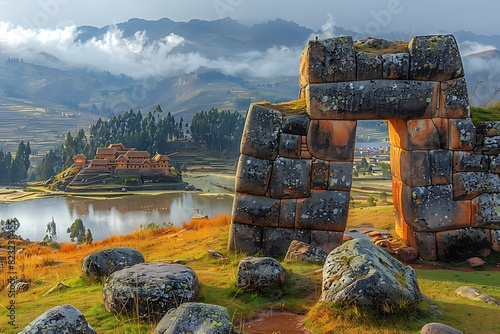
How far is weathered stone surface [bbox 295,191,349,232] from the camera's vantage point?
12.8m

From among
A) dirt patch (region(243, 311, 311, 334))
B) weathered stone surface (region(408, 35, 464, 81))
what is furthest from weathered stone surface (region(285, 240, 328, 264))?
weathered stone surface (region(408, 35, 464, 81))

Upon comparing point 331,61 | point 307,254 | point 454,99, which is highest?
point 331,61

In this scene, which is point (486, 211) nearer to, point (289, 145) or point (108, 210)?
point (289, 145)

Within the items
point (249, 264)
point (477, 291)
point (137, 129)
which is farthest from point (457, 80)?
point (137, 129)

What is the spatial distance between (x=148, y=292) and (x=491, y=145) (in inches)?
416

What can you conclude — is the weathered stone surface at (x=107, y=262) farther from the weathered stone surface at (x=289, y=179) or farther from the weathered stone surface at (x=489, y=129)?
the weathered stone surface at (x=489, y=129)

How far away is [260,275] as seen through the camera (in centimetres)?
834

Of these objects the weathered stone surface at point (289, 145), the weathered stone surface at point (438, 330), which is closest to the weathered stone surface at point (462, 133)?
the weathered stone surface at point (289, 145)

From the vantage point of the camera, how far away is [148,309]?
279 inches

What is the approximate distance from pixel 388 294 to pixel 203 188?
85051 millimetres

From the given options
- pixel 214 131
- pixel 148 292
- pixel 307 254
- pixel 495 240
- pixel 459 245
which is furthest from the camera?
pixel 214 131

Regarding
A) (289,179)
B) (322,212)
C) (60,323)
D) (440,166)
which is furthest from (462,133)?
(60,323)

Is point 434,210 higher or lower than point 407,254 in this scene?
higher

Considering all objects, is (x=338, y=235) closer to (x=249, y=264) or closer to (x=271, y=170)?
(x=271, y=170)
